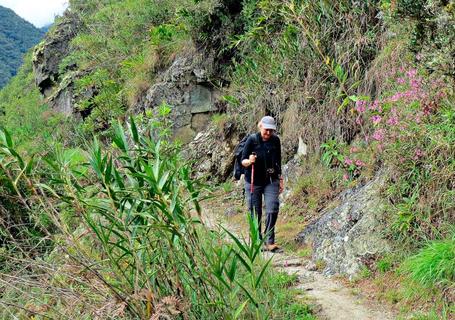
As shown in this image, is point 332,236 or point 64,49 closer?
point 332,236

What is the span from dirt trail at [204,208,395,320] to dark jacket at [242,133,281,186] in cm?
118

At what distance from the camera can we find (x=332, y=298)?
5.09 m

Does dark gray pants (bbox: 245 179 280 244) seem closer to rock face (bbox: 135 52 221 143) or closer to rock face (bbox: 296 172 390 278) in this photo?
rock face (bbox: 296 172 390 278)

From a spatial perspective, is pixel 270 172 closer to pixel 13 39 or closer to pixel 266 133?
pixel 266 133

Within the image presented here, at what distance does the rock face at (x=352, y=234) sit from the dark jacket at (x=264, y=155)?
92cm

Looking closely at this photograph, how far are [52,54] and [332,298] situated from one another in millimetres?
22156

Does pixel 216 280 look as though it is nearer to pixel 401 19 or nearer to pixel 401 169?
pixel 401 169

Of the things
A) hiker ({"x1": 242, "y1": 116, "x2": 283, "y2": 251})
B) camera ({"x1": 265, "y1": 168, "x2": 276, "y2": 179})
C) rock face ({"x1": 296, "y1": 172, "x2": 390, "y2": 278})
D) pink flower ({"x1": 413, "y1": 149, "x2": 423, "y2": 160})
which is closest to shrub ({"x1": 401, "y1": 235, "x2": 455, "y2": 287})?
rock face ({"x1": 296, "y1": 172, "x2": 390, "y2": 278})

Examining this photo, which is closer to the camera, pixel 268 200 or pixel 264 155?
pixel 264 155

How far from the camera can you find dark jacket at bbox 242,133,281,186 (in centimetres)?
672

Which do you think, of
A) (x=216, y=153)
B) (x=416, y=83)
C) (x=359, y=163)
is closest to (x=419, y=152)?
(x=416, y=83)

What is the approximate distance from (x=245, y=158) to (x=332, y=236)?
142 cm

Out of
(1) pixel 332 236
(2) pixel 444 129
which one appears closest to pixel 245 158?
(1) pixel 332 236

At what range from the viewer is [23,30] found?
8094 centimetres
